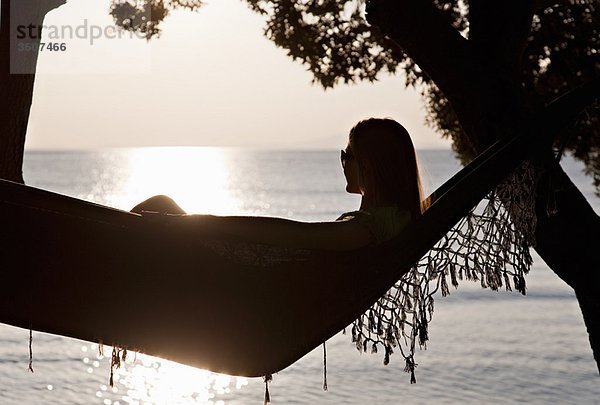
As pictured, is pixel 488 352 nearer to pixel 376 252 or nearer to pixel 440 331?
pixel 440 331

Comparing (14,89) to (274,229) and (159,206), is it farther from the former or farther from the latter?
(274,229)

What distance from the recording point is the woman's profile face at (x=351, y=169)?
3666 millimetres

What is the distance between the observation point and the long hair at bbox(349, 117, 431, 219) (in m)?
3.56

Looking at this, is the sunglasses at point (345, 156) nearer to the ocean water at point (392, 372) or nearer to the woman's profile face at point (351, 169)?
the woman's profile face at point (351, 169)

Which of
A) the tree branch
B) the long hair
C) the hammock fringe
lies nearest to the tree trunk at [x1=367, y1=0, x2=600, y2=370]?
the tree branch

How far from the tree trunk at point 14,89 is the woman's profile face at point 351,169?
6.96 ft

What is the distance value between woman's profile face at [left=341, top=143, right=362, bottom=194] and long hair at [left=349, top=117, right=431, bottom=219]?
46 mm

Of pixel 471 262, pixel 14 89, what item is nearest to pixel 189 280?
pixel 471 262

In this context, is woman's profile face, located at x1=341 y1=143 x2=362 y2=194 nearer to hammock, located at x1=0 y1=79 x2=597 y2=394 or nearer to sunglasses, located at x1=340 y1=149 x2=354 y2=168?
sunglasses, located at x1=340 y1=149 x2=354 y2=168

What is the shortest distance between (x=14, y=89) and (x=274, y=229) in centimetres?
245

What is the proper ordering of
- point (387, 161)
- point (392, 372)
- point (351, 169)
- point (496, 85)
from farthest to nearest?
point (392, 372), point (496, 85), point (351, 169), point (387, 161)

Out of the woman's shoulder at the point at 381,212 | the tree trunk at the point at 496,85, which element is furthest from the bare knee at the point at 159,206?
the tree trunk at the point at 496,85

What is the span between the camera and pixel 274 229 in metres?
3.32

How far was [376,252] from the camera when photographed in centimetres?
351
